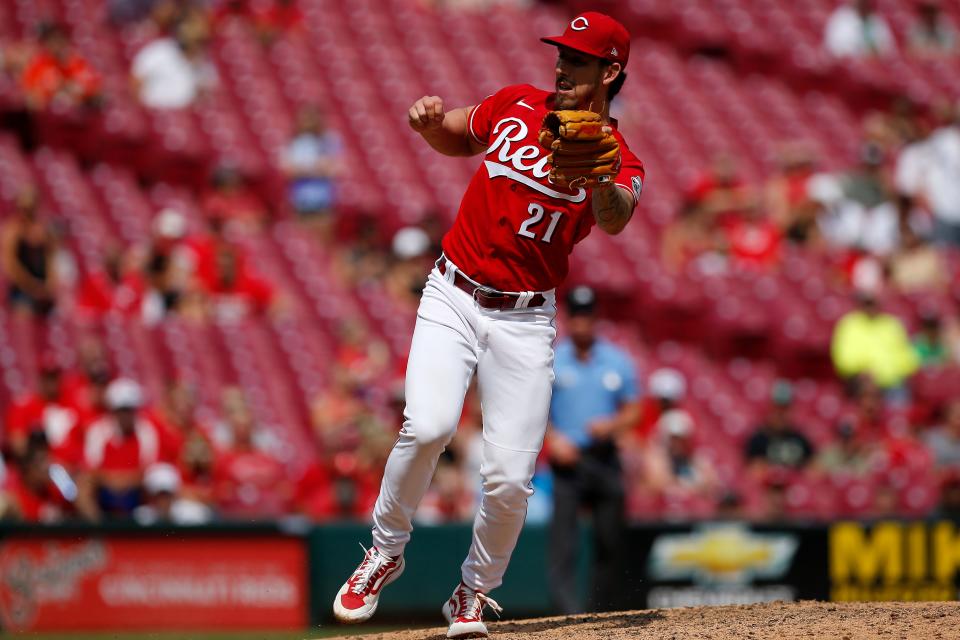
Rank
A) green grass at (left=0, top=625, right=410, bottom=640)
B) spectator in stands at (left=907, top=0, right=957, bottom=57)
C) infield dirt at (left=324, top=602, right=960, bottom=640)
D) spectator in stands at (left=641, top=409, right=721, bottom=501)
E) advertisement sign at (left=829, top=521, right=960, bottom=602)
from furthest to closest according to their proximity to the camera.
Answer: spectator in stands at (left=907, top=0, right=957, bottom=57) < spectator in stands at (left=641, top=409, right=721, bottom=501) < advertisement sign at (left=829, top=521, right=960, bottom=602) < green grass at (left=0, top=625, right=410, bottom=640) < infield dirt at (left=324, top=602, right=960, bottom=640)

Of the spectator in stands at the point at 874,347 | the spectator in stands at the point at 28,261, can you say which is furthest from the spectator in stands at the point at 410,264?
the spectator in stands at the point at 874,347

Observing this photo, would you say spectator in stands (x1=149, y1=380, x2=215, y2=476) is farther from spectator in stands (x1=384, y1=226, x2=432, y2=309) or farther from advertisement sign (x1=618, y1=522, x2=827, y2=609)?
advertisement sign (x1=618, y1=522, x2=827, y2=609)

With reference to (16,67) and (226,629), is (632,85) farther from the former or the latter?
(226,629)

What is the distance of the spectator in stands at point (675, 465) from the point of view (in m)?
9.56

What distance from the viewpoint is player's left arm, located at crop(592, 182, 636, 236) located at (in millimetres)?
4571

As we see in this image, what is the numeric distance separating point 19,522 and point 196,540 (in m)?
1.03

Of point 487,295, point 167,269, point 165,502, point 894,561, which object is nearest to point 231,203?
point 167,269

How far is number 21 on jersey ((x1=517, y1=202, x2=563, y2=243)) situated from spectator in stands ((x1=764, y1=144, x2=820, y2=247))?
320 inches

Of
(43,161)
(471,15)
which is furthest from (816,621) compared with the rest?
(471,15)

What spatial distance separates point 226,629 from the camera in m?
8.75

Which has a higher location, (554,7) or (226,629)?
(554,7)

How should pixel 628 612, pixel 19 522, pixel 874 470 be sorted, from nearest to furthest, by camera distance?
pixel 628 612
pixel 19 522
pixel 874 470

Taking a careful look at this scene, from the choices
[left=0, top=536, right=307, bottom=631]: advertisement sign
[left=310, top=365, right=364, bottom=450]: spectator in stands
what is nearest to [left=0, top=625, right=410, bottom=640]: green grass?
[left=0, top=536, right=307, bottom=631]: advertisement sign

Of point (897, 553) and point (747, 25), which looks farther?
point (747, 25)
